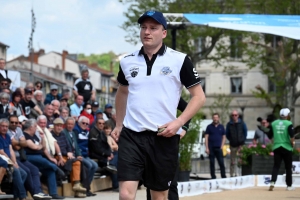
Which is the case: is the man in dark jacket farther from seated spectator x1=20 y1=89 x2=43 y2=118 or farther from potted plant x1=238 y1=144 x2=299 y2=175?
seated spectator x1=20 y1=89 x2=43 y2=118

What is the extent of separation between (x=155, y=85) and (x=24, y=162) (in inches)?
346

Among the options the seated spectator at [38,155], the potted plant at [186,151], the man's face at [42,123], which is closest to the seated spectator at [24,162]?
the seated spectator at [38,155]

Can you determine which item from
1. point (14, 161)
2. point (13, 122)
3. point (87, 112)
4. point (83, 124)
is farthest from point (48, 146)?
point (87, 112)

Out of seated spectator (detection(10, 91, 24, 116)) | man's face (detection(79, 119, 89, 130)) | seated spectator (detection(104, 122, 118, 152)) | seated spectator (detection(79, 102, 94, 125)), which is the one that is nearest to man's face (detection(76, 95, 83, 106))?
seated spectator (detection(79, 102, 94, 125))

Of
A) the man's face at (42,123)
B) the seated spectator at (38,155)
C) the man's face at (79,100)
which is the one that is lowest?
the seated spectator at (38,155)

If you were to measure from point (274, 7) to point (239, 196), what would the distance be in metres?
32.1

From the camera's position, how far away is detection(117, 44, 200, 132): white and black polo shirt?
7.71 m

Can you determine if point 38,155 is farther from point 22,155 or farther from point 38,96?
point 38,96

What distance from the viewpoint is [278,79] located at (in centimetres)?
5800

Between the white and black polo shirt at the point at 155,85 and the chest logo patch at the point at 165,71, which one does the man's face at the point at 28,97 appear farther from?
the chest logo patch at the point at 165,71

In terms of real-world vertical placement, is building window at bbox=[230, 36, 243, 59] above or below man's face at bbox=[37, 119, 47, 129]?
above

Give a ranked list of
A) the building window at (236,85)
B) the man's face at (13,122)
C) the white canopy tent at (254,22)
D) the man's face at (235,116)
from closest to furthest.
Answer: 1. the man's face at (13,122)
2. the white canopy tent at (254,22)
3. the man's face at (235,116)
4. the building window at (236,85)

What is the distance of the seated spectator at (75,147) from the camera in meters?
17.9

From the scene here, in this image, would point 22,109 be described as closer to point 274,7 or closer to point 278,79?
point 274,7
